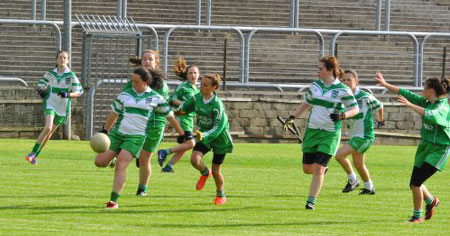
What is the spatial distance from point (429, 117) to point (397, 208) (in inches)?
81.8

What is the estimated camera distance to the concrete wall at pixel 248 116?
26.8m

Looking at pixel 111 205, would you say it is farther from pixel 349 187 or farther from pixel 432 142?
pixel 349 187

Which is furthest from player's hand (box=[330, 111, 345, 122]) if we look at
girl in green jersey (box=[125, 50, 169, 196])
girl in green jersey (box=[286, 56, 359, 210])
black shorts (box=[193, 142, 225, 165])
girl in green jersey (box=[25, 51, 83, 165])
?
girl in green jersey (box=[25, 51, 83, 165])

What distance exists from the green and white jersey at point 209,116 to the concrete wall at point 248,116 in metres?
12.8

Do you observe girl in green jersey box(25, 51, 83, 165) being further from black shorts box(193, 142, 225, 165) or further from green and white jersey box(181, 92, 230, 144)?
green and white jersey box(181, 92, 230, 144)

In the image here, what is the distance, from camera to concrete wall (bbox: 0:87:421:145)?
26844 mm

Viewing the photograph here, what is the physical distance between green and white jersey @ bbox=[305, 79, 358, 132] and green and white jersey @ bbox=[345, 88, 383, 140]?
2.10m

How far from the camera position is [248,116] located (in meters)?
28.7

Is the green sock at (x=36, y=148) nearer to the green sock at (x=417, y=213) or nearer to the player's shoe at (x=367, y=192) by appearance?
the player's shoe at (x=367, y=192)

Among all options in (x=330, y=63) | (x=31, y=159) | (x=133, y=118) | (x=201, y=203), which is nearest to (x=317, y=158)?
(x=330, y=63)

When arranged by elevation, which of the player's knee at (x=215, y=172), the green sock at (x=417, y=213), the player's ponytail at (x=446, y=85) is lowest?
the green sock at (x=417, y=213)

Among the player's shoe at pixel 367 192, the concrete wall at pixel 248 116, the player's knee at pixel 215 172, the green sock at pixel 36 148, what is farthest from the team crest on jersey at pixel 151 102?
the concrete wall at pixel 248 116

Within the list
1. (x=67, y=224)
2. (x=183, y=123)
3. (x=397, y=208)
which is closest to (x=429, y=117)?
(x=397, y=208)

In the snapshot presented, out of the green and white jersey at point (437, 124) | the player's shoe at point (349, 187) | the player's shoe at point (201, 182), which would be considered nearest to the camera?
the green and white jersey at point (437, 124)
